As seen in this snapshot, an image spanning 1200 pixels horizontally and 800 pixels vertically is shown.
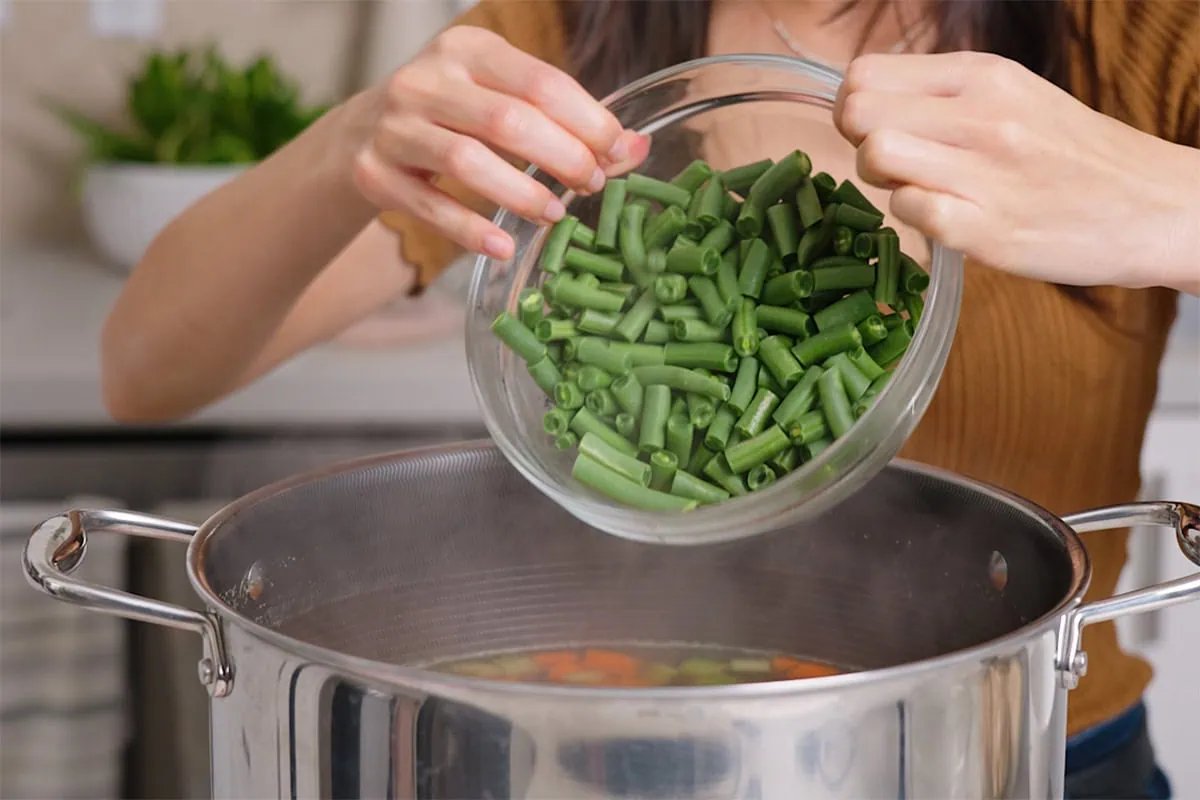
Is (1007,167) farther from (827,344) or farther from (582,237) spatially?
(582,237)

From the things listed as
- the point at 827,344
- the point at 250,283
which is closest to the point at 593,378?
the point at 827,344

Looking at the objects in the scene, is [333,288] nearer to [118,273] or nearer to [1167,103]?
[1167,103]

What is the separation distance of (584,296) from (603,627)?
204mm

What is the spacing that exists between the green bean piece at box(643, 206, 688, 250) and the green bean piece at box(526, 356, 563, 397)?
0.26ft

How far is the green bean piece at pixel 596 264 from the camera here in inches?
27.0

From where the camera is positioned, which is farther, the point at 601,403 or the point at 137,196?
the point at 137,196

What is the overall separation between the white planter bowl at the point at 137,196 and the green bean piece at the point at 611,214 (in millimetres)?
1086

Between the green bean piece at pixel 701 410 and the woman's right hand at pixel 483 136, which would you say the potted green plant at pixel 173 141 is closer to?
the woman's right hand at pixel 483 136

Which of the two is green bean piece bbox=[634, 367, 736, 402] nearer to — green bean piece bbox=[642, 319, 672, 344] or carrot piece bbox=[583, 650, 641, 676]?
green bean piece bbox=[642, 319, 672, 344]

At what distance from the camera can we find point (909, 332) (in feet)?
2.13

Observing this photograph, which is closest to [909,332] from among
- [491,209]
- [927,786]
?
[927,786]

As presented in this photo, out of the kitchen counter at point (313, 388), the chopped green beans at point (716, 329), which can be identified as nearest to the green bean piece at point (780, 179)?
the chopped green beans at point (716, 329)

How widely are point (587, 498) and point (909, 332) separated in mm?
177

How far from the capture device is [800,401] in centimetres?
63
